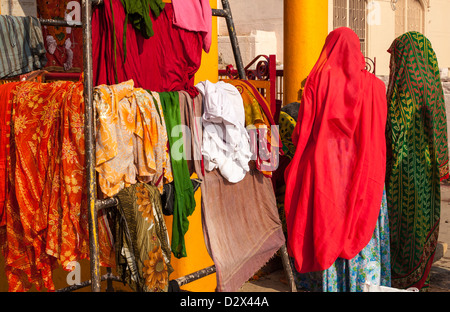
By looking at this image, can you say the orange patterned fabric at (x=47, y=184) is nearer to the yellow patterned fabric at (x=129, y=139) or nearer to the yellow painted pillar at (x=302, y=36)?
A: the yellow patterned fabric at (x=129, y=139)

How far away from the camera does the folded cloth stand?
10.6 feet

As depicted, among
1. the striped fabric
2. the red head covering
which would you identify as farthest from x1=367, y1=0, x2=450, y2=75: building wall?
the striped fabric

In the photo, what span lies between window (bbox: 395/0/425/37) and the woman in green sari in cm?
1100

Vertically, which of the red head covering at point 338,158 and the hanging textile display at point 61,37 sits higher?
the hanging textile display at point 61,37

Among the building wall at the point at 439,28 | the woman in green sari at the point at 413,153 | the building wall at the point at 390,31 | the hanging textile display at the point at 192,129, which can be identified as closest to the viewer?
the hanging textile display at the point at 192,129

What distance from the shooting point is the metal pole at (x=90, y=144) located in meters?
2.55

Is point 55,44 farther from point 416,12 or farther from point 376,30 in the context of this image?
point 416,12

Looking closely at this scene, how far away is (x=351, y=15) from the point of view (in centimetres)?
1334

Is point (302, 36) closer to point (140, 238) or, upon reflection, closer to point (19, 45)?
point (19, 45)

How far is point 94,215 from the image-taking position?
102 inches

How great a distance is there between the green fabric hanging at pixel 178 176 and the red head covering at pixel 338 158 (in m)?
0.96

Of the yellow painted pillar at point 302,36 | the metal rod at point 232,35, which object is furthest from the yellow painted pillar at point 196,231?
the yellow painted pillar at point 302,36

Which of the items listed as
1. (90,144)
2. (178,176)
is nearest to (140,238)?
(178,176)

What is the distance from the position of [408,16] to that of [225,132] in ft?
42.9
